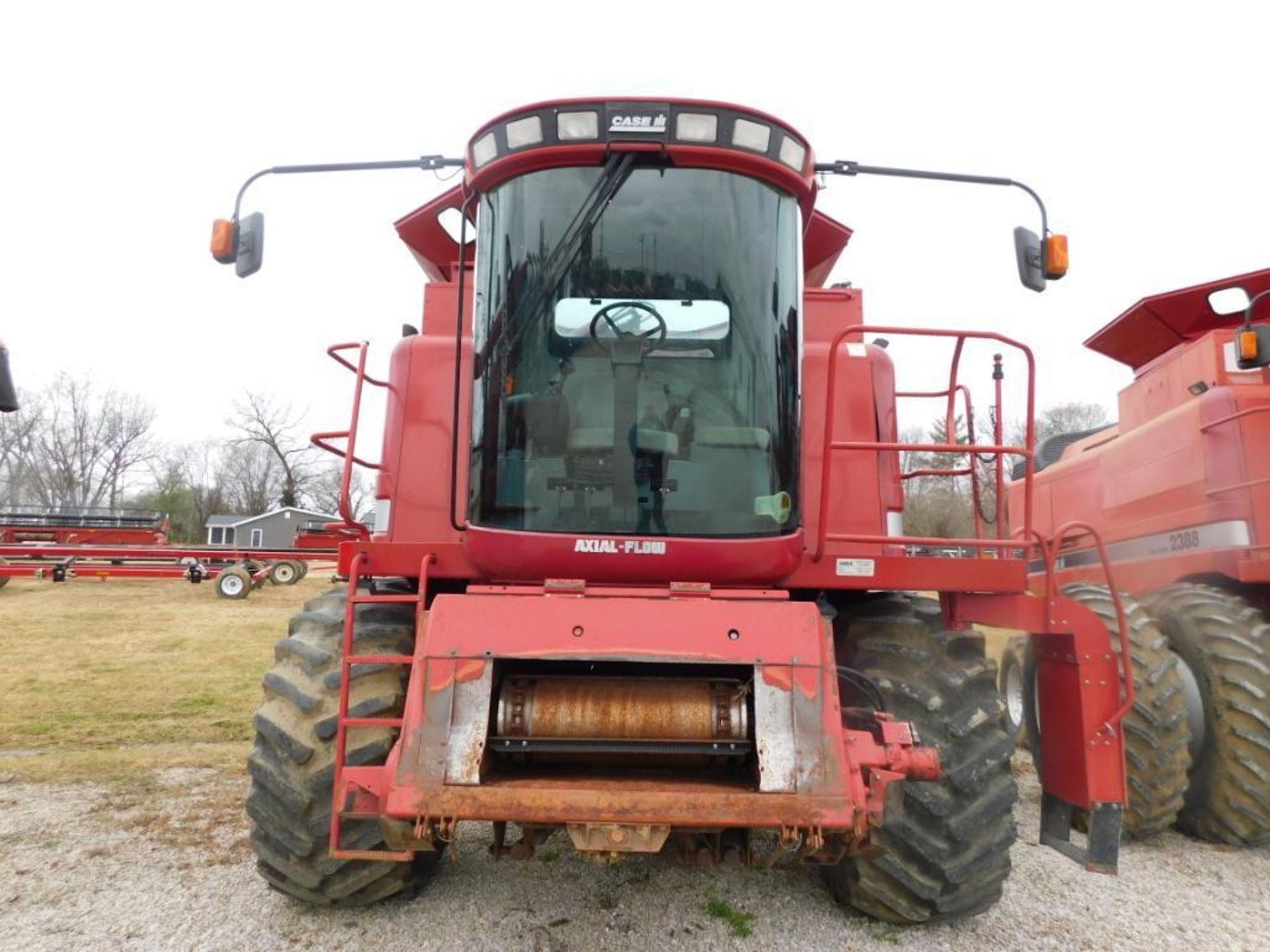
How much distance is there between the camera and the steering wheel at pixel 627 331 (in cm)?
325

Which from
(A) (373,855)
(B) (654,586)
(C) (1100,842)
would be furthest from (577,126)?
(C) (1100,842)

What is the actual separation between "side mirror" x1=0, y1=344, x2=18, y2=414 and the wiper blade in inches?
95.2

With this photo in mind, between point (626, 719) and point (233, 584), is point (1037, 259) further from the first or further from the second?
point (233, 584)

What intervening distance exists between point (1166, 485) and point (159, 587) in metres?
22.8

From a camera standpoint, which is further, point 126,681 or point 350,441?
point 126,681

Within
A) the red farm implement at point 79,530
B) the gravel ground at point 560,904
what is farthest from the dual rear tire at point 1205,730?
the red farm implement at point 79,530

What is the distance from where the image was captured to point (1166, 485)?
18.0 feet

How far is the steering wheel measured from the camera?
3246 millimetres

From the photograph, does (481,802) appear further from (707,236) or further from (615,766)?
(707,236)

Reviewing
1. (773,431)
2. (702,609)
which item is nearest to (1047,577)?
(773,431)

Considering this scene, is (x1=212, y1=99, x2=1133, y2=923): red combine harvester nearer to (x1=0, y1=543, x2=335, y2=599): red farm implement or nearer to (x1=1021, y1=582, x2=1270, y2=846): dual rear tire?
(x1=1021, y1=582, x2=1270, y2=846): dual rear tire

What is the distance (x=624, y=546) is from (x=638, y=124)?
5.15 feet

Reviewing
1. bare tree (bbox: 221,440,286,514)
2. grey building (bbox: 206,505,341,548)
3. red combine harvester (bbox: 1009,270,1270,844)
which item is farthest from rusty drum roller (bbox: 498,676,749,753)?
bare tree (bbox: 221,440,286,514)

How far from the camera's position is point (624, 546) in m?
3.05
